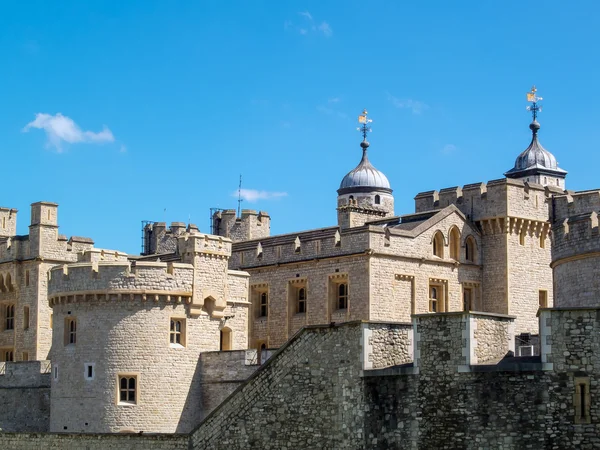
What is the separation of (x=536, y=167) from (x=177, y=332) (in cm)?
4358

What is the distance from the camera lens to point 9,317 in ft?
208

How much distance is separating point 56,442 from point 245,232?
25778 millimetres

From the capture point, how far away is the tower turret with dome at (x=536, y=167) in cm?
8475

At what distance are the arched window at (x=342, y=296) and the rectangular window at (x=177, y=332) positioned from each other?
10158 millimetres

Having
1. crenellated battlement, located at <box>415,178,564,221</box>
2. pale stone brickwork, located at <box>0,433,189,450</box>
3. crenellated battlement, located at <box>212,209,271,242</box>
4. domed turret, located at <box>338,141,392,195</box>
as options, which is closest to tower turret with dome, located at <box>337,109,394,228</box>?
domed turret, located at <box>338,141,392,195</box>

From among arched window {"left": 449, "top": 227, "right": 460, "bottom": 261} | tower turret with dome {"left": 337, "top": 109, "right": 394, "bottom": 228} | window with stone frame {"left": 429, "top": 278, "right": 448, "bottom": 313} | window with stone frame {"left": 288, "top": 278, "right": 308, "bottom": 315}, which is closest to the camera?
window with stone frame {"left": 429, "top": 278, "right": 448, "bottom": 313}

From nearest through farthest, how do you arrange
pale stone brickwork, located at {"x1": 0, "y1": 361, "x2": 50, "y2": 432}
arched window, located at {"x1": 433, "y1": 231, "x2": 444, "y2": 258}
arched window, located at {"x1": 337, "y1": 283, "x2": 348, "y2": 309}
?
pale stone brickwork, located at {"x1": 0, "y1": 361, "x2": 50, "y2": 432}, arched window, located at {"x1": 337, "y1": 283, "x2": 348, "y2": 309}, arched window, located at {"x1": 433, "y1": 231, "x2": 444, "y2": 258}

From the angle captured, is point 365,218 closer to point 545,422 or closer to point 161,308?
point 161,308

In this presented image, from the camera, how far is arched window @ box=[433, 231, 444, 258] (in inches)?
2211

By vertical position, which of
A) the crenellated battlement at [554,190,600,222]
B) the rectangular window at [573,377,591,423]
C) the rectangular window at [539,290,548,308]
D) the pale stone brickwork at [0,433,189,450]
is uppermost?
the crenellated battlement at [554,190,600,222]

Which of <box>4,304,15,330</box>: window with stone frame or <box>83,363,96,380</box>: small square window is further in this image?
<box>4,304,15,330</box>: window with stone frame

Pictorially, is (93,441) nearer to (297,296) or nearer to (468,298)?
(297,296)

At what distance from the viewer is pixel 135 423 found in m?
45.4

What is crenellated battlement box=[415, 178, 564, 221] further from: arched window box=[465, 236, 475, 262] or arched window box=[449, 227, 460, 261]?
arched window box=[449, 227, 460, 261]
